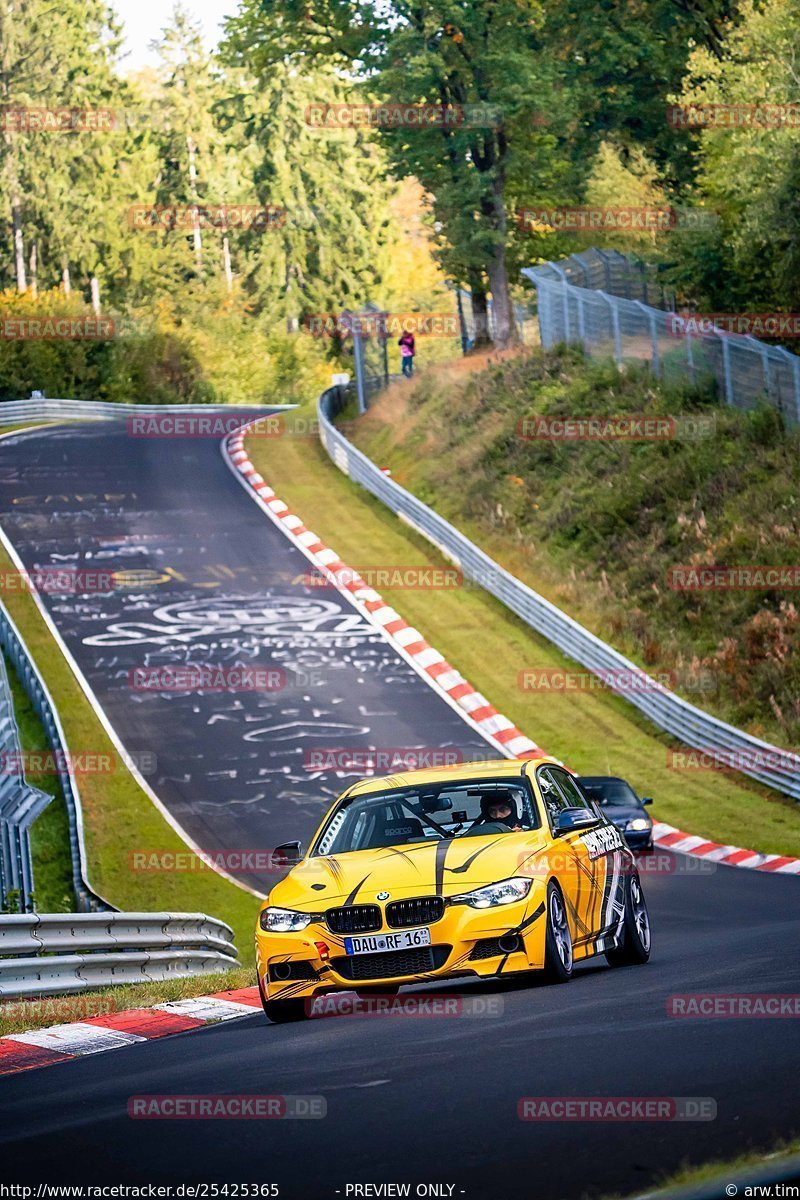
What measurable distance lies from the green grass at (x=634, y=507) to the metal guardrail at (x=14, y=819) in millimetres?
13957

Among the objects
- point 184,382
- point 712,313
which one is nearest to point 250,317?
point 184,382

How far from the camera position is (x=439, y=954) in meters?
10.3

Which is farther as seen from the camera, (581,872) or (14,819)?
(14,819)

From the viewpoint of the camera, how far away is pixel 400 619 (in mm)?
35031

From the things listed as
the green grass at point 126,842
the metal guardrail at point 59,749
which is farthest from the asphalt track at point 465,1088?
the metal guardrail at point 59,749

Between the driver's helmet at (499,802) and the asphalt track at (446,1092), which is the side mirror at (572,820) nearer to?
the driver's helmet at (499,802)

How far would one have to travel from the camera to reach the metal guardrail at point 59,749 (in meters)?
22.7

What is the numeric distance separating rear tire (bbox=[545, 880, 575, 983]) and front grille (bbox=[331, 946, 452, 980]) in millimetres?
633

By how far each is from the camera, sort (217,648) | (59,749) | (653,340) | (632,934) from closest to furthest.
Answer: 1. (632,934)
2. (59,749)
3. (217,648)
4. (653,340)

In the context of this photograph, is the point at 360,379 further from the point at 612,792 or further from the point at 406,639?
the point at 612,792

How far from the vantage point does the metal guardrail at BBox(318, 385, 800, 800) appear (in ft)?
88.1

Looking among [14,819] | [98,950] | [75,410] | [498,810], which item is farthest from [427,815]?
[75,410]

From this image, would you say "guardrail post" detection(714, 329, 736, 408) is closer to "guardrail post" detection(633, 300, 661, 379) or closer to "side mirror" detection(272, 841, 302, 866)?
"guardrail post" detection(633, 300, 661, 379)

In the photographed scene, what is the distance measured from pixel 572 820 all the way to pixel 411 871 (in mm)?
1112
